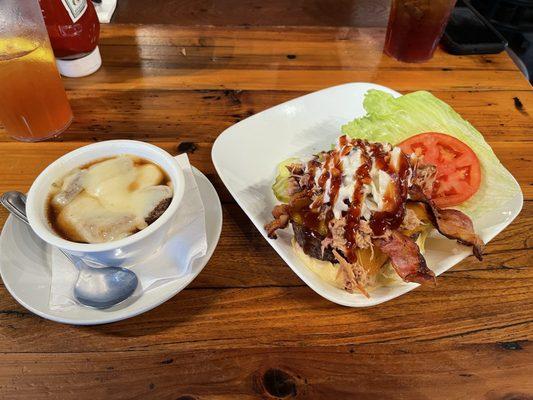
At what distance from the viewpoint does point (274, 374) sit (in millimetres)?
1229

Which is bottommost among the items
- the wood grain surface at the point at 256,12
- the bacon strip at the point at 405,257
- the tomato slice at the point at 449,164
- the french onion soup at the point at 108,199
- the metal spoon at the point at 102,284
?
the wood grain surface at the point at 256,12

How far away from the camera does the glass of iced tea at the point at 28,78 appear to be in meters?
1.68

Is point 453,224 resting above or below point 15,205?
above

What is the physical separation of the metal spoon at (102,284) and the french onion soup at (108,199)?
9cm

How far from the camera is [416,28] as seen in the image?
2.30 m

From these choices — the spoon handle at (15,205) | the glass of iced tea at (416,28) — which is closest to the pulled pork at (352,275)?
the spoon handle at (15,205)

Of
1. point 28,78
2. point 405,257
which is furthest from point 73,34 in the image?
point 405,257

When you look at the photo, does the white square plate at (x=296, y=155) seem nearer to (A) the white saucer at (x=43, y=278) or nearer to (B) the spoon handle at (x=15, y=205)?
(A) the white saucer at (x=43, y=278)

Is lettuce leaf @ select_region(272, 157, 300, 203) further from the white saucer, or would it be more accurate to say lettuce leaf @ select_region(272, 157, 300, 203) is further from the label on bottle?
the label on bottle

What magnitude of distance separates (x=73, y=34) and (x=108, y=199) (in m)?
1.07

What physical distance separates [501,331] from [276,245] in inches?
27.5

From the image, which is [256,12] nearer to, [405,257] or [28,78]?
[28,78]

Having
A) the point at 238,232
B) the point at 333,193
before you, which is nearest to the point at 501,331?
the point at 333,193

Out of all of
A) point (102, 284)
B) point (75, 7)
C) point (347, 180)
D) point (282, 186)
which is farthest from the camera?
point (75, 7)
